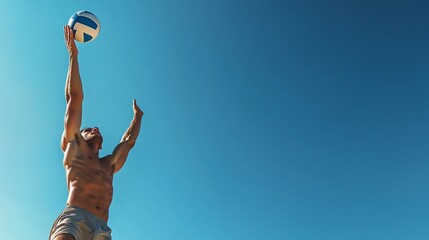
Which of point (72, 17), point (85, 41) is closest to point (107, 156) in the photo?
point (85, 41)

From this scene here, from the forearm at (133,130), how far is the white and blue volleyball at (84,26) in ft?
5.86

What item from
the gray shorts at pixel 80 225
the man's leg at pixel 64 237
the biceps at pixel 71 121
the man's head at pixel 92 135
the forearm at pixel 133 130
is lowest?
the man's leg at pixel 64 237

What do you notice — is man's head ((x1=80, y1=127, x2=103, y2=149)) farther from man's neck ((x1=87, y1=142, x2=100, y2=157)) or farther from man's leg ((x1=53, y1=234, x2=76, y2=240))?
man's leg ((x1=53, y1=234, x2=76, y2=240))

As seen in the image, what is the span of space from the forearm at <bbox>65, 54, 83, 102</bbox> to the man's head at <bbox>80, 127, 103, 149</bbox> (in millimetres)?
821

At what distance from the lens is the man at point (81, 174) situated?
5.02m

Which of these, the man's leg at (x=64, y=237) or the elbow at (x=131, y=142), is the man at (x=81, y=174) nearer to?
the man's leg at (x=64, y=237)

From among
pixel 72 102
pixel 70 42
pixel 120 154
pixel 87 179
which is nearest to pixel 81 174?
pixel 87 179

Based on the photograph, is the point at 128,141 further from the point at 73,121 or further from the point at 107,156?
the point at 73,121

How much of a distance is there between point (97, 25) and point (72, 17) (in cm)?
50

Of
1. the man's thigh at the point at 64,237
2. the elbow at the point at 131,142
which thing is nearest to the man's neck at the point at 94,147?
the elbow at the point at 131,142

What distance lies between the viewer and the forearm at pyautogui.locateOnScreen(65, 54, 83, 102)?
602 centimetres

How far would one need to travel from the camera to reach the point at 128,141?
7.32 meters

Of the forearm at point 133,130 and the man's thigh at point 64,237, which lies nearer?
the man's thigh at point 64,237

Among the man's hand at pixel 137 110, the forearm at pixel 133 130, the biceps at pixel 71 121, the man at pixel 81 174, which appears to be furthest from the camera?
the man's hand at pixel 137 110
